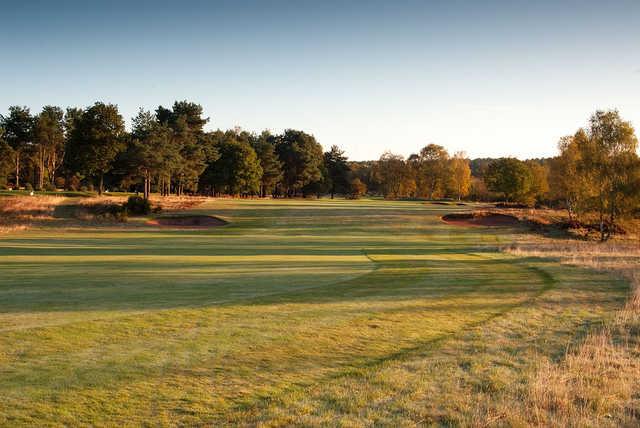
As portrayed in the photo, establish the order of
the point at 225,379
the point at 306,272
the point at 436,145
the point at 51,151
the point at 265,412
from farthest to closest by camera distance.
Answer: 1. the point at 436,145
2. the point at 51,151
3. the point at 306,272
4. the point at 225,379
5. the point at 265,412

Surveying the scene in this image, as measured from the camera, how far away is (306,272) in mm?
17562

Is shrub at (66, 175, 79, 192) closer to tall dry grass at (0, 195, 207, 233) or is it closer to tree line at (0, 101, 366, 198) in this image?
tree line at (0, 101, 366, 198)

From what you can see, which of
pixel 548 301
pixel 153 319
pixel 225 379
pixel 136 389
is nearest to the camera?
pixel 136 389

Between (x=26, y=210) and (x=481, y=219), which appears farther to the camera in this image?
(x=481, y=219)

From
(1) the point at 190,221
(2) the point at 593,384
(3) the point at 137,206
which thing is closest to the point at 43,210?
(3) the point at 137,206

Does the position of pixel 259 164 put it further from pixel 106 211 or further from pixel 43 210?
pixel 43 210

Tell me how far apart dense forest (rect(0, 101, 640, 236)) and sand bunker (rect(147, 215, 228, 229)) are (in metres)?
14.7

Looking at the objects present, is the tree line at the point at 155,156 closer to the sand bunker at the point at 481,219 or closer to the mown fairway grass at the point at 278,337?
the sand bunker at the point at 481,219

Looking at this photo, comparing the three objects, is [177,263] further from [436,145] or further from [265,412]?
[436,145]

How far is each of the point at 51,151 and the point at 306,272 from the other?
99227 mm

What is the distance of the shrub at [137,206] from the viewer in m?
49.7

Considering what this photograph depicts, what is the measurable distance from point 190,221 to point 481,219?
2967 cm

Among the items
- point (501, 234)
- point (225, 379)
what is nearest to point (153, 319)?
point (225, 379)

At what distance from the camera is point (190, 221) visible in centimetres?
4841
